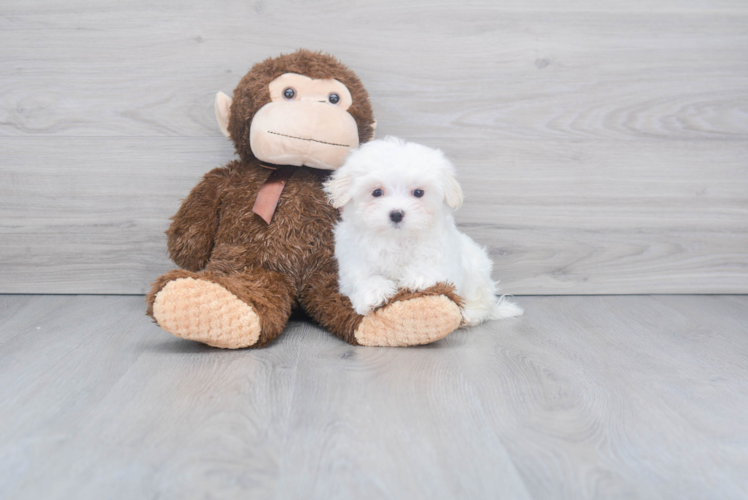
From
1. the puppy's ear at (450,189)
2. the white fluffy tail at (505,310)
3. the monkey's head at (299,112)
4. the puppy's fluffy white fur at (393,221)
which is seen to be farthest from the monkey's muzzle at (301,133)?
the white fluffy tail at (505,310)

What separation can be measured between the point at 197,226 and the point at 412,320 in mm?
497

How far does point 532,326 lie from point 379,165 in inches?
19.5

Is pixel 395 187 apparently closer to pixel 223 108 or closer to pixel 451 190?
pixel 451 190

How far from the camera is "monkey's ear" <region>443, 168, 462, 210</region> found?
3.25 feet

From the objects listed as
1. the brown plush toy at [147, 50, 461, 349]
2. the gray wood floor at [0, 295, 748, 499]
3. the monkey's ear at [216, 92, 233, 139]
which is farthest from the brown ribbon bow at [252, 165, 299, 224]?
the gray wood floor at [0, 295, 748, 499]

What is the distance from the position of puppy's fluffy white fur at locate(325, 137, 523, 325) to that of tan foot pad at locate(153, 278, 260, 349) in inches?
7.7

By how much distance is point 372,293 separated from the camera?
993 millimetres

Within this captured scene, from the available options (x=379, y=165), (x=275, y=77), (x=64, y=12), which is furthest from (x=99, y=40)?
(x=379, y=165)

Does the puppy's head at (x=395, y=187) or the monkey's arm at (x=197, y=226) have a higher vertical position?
the puppy's head at (x=395, y=187)

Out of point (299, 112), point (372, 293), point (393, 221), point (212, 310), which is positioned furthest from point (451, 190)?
point (212, 310)

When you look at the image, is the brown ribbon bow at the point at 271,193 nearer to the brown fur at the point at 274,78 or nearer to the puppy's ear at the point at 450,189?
the brown fur at the point at 274,78

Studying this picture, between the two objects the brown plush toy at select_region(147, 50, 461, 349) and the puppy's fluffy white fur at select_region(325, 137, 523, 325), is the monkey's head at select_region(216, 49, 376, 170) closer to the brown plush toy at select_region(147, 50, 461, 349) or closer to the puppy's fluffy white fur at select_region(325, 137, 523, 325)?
the brown plush toy at select_region(147, 50, 461, 349)

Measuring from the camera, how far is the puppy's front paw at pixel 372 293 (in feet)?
3.26

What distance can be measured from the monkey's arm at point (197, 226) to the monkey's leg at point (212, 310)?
18 centimetres
